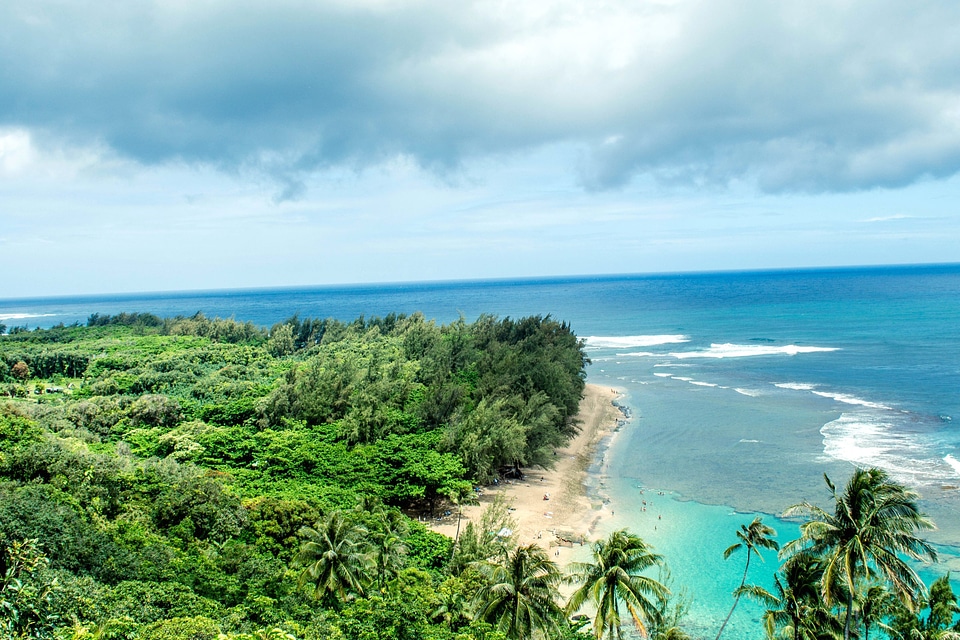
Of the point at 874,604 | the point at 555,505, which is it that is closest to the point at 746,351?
the point at 555,505

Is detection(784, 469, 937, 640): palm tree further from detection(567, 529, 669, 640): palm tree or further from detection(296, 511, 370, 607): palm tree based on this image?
detection(296, 511, 370, 607): palm tree

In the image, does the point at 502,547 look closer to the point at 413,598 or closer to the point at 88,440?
the point at 413,598

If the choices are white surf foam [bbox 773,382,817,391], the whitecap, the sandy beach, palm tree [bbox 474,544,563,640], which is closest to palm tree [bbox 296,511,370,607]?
palm tree [bbox 474,544,563,640]

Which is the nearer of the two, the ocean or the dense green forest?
the dense green forest

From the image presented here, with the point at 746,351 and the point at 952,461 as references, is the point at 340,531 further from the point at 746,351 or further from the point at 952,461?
the point at 746,351

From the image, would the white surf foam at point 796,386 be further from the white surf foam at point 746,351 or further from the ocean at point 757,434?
the white surf foam at point 746,351

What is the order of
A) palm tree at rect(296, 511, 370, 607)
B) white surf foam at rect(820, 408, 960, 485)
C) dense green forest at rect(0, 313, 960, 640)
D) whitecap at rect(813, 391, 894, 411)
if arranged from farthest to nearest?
whitecap at rect(813, 391, 894, 411), white surf foam at rect(820, 408, 960, 485), palm tree at rect(296, 511, 370, 607), dense green forest at rect(0, 313, 960, 640)

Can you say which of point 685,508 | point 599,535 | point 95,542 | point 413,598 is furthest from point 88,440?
point 685,508
